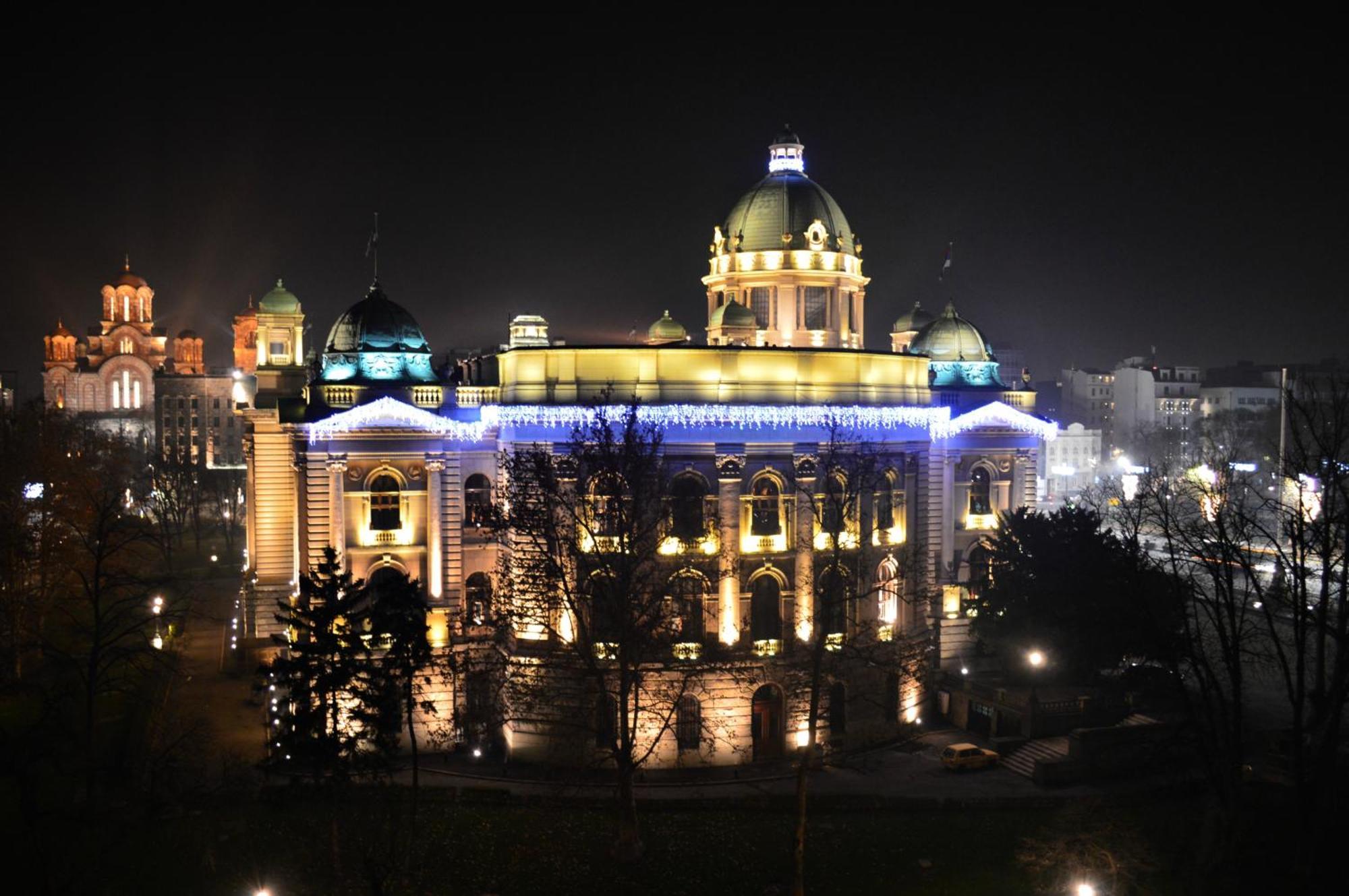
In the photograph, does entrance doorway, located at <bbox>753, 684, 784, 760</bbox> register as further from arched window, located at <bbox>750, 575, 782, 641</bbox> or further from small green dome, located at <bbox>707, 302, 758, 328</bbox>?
small green dome, located at <bbox>707, 302, 758, 328</bbox>

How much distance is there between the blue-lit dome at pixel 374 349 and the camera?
156 feet

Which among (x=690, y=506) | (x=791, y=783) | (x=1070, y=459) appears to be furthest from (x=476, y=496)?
(x=1070, y=459)

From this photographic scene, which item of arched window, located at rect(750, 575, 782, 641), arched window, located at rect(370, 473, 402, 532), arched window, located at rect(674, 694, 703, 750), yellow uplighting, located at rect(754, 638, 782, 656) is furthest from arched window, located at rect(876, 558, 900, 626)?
arched window, located at rect(370, 473, 402, 532)

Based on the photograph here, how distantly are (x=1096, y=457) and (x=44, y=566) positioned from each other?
406 feet

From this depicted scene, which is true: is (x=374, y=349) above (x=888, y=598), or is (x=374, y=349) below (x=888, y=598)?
above

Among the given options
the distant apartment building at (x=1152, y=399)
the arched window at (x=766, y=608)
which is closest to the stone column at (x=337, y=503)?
the arched window at (x=766, y=608)

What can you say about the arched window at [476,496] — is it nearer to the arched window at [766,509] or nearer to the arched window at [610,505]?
the arched window at [766,509]

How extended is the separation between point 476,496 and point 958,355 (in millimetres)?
26078

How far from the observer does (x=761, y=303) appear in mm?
63844

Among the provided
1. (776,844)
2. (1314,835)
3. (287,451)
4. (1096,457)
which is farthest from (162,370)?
(1314,835)

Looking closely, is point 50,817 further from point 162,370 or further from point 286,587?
point 162,370

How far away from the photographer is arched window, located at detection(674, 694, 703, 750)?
42812 millimetres

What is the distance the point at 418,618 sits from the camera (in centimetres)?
3500

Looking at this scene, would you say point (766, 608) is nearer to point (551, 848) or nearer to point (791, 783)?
point (791, 783)
